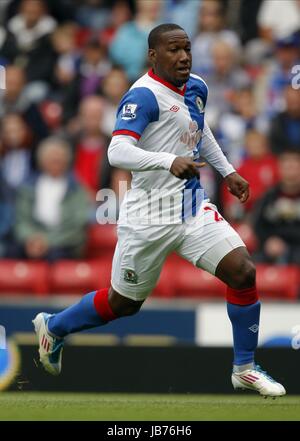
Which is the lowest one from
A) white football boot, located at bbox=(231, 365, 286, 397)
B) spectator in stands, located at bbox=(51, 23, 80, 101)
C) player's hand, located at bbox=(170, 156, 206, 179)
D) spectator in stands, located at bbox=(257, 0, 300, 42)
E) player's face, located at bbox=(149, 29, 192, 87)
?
white football boot, located at bbox=(231, 365, 286, 397)

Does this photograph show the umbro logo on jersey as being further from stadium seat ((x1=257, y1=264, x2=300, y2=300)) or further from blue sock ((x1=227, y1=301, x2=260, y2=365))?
stadium seat ((x1=257, y1=264, x2=300, y2=300))

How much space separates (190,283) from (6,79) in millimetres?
3630

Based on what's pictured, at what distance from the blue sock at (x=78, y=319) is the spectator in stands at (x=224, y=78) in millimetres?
5310

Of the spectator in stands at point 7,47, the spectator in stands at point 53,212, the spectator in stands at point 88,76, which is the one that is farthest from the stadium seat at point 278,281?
the spectator in stands at point 7,47

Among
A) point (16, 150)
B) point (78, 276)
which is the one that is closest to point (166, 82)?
point (78, 276)

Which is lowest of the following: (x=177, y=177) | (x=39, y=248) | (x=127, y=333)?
(x=127, y=333)

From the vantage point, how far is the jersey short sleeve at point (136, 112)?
23.1ft

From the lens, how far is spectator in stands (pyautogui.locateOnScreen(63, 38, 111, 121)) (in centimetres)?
1341

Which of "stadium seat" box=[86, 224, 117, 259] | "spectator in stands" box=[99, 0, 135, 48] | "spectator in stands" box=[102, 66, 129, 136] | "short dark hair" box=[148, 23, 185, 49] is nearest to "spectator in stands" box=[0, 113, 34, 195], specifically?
"spectator in stands" box=[102, 66, 129, 136]

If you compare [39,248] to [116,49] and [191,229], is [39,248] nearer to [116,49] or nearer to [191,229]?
[116,49]

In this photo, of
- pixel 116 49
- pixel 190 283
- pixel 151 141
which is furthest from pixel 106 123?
pixel 151 141

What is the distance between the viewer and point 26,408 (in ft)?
23.7

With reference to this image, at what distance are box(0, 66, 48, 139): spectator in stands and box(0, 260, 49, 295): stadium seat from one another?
1865 millimetres

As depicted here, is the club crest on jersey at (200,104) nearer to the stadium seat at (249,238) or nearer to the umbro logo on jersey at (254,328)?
the umbro logo on jersey at (254,328)
